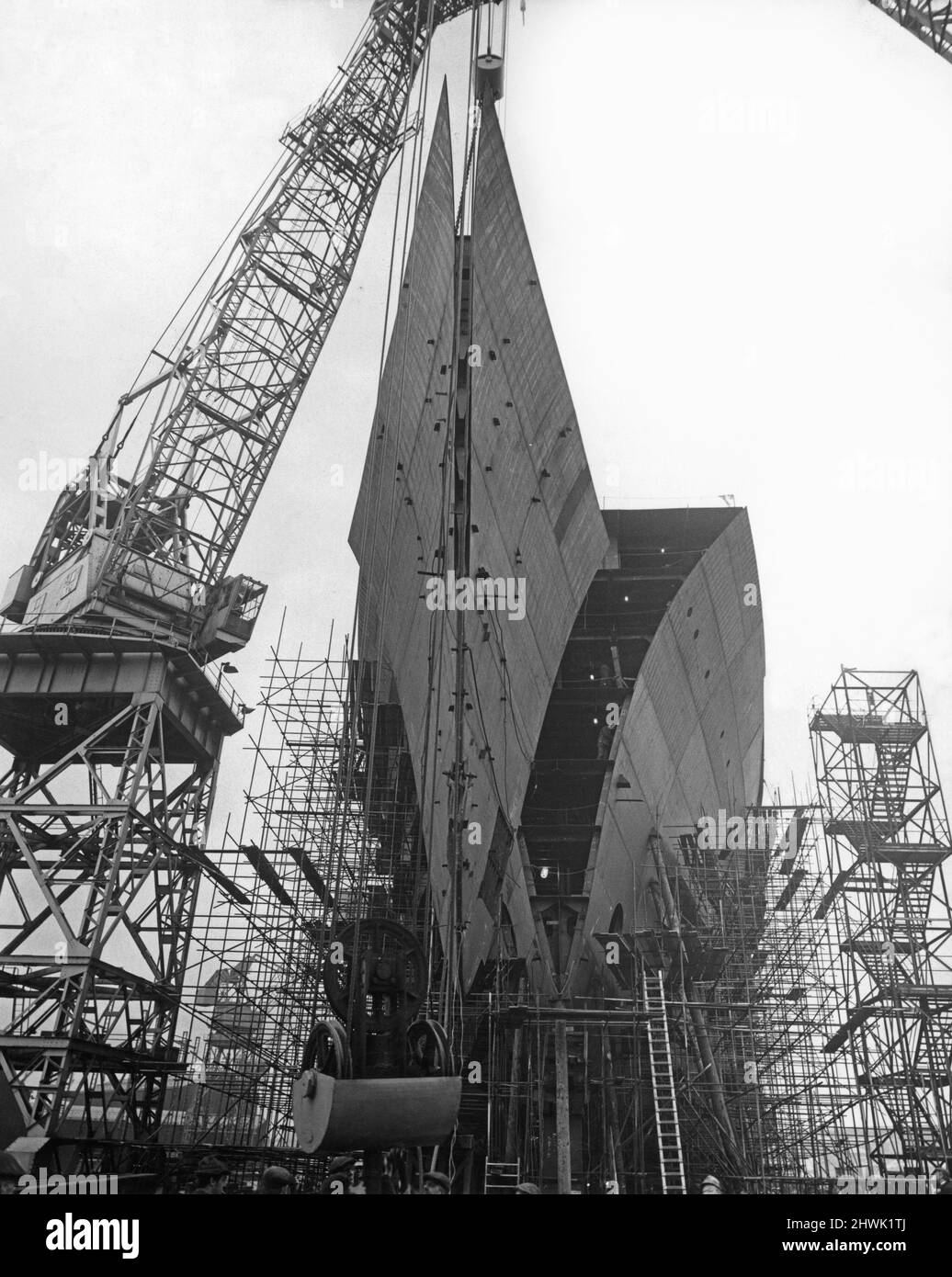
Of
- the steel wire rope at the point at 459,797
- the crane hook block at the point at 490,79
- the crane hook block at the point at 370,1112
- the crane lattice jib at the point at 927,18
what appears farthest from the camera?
the crane lattice jib at the point at 927,18

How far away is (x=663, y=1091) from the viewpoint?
1688 cm

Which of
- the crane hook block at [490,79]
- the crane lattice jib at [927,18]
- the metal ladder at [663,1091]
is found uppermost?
the crane lattice jib at [927,18]

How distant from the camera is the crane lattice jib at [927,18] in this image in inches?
791

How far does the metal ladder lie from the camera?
51.0 ft

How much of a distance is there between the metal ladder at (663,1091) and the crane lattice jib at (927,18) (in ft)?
59.6

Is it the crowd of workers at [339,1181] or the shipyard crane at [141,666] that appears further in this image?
the shipyard crane at [141,666]

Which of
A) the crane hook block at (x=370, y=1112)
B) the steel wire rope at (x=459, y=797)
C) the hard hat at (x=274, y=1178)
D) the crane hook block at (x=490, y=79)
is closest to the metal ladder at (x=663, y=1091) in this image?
the steel wire rope at (x=459, y=797)

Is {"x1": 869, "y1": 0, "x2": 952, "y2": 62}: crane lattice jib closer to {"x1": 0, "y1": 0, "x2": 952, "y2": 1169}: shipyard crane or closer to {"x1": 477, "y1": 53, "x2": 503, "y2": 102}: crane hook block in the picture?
{"x1": 0, "y1": 0, "x2": 952, "y2": 1169}: shipyard crane

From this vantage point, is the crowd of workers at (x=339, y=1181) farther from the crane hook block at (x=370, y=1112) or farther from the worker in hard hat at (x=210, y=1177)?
the crane hook block at (x=370, y=1112)
